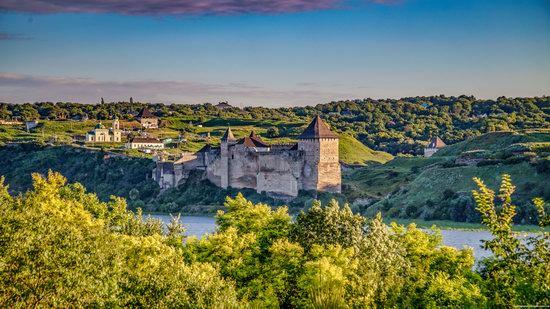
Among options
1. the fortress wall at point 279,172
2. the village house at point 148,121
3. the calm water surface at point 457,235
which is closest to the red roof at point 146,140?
the village house at point 148,121

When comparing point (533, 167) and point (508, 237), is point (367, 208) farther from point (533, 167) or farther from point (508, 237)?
point (508, 237)

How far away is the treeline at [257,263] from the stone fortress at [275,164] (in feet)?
116

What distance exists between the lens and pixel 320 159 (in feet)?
242

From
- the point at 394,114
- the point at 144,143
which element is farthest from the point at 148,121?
the point at 394,114

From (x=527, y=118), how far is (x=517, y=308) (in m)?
129

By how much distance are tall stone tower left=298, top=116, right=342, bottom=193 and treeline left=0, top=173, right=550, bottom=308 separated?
35.1 m

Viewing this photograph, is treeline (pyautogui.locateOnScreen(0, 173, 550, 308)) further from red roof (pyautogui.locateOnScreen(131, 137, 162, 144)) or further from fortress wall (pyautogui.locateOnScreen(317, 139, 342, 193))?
red roof (pyautogui.locateOnScreen(131, 137, 162, 144))

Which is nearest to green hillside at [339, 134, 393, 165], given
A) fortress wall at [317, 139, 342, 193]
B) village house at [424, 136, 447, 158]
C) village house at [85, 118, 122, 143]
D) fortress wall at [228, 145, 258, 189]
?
village house at [424, 136, 447, 158]

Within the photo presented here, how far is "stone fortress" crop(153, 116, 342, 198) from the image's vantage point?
74062 millimetres

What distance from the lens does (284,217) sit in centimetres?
3541

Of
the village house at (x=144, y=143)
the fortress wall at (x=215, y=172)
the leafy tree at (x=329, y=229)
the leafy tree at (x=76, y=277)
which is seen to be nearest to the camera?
the leafy tree at (x=76, y=277)

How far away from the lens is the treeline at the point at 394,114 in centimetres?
12812

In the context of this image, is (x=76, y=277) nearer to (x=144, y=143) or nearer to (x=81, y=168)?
(x=81, y=168)

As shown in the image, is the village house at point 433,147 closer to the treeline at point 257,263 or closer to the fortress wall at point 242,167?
the fortress wall at point 242,167
